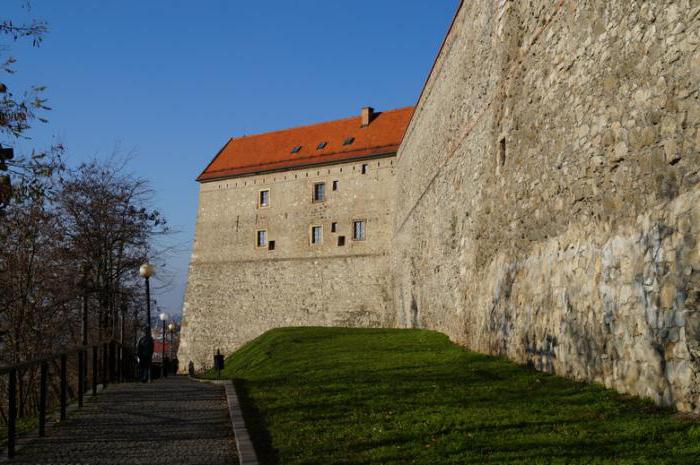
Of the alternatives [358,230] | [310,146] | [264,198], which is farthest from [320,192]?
[264,198]

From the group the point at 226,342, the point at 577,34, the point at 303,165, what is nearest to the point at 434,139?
the point at 577,34

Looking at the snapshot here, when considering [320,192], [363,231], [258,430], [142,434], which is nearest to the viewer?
[258,430]

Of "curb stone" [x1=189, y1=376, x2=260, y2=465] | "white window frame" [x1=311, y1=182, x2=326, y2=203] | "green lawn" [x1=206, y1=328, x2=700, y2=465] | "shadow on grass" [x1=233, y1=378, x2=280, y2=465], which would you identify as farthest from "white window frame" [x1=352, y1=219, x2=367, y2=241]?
"curb stone" [x1=189, y1=376, x2=260, y2=465]

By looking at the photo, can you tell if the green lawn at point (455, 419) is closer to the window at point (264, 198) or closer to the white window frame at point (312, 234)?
the white window frame at point (312, 234)

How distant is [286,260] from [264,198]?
4.37 metres

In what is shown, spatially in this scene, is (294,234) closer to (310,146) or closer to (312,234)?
(312,234)

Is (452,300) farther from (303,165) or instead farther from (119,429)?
(303,165)

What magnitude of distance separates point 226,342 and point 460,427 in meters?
34.5

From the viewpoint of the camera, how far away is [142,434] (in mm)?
7570

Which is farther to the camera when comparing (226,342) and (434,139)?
(226,342)

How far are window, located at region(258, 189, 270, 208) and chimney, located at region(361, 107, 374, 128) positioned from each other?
7.01 m

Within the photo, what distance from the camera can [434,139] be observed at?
69.1 ft

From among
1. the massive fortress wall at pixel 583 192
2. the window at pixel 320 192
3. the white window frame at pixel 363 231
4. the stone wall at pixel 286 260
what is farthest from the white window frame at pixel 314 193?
the massive fortress wall at pixel 583 192

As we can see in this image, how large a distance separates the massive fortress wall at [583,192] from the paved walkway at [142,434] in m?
4.30
